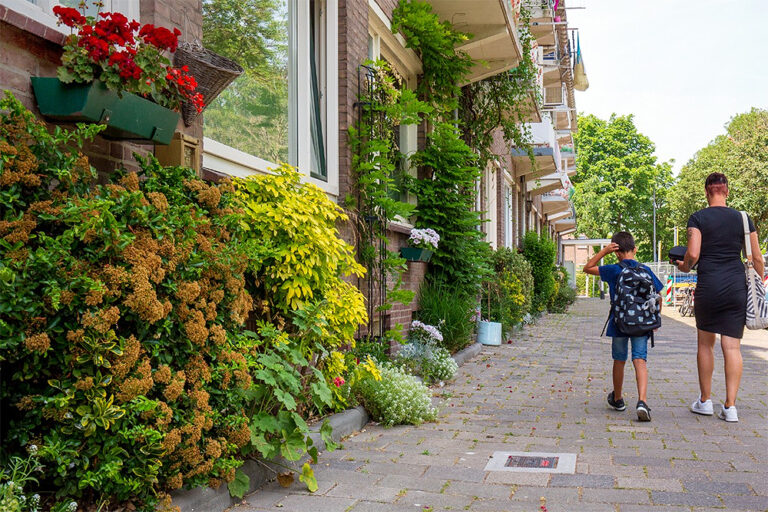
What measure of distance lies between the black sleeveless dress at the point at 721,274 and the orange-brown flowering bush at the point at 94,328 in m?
4.53

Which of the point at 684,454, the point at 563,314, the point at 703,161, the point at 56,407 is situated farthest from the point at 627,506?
the point at 703,161

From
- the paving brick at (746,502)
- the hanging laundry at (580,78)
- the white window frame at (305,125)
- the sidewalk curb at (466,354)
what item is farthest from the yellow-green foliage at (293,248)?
the hanging laundry at (580,78)

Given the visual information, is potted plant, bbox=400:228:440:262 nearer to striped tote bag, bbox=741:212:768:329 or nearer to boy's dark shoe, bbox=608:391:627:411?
boy's dark shoe, bbox=608:391:627:411

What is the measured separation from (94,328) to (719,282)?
5.18 metres

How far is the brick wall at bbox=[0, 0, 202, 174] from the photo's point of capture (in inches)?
126

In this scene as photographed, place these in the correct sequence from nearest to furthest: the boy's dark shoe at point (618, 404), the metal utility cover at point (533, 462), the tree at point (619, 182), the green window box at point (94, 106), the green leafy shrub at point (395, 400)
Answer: the green window box at point (94, 106) → the metal utility cover at point (533, 462) → the green leafy shrub at point (395, 400) → the boy's dark shoe at point (618, 404) → the tree at point (619, 182)

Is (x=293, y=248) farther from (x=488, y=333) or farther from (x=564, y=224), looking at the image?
(x=564, y=224)

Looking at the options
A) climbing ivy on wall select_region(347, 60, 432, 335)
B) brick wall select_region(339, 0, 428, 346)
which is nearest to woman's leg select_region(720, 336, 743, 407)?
climbing ivy on wall select_region(347, 60, 432, 335)

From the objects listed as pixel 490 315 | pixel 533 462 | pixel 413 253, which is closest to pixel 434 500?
pixel 533 462

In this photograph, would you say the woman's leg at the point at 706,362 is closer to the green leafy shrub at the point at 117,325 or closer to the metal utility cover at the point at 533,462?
the metal utility cover at the point at 533,462

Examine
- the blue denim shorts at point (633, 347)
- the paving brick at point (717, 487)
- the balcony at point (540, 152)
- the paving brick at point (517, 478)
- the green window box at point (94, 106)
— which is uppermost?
the balcony at point (540, 152)

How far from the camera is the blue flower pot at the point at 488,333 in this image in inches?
489

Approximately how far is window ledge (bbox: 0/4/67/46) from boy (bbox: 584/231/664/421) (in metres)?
4.48

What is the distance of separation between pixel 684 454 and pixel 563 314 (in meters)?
17.5
